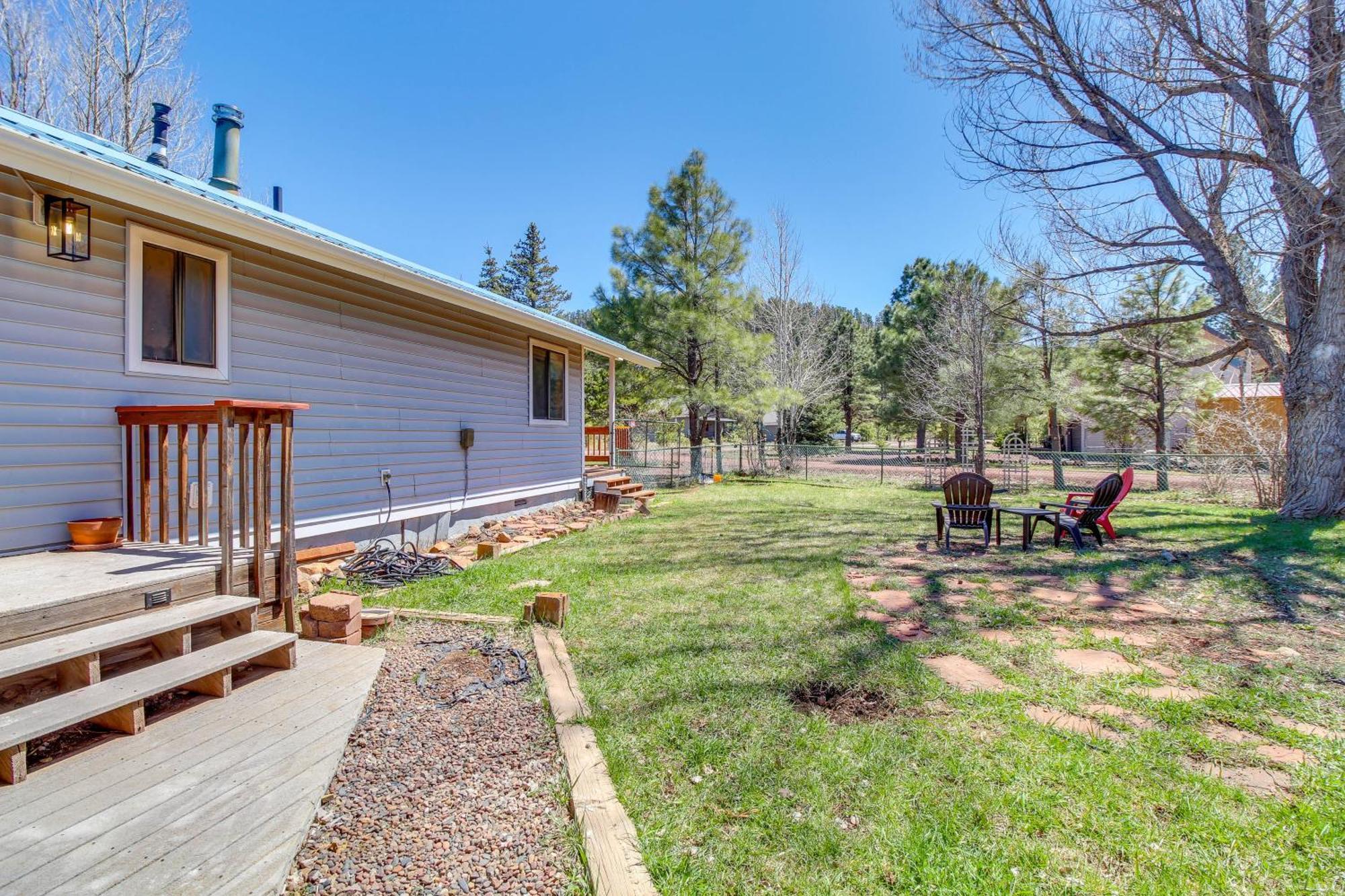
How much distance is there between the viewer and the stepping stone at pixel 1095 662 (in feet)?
10.4

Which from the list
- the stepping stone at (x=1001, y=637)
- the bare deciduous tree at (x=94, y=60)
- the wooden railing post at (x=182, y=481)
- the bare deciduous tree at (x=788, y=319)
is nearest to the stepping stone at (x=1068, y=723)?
the stepping stone at (x=1001, y=637)

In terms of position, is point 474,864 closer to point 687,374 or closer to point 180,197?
point 180,197

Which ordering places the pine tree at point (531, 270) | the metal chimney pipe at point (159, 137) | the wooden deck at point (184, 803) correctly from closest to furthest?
the wooden deck at point (184, 803), the metal chimney pipe at point (159, 137), the pine tree at point (531, 270)

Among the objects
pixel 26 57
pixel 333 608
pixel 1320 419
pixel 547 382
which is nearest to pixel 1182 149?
pixel 1320 419

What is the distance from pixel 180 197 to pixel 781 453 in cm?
1500

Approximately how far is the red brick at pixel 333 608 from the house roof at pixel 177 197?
8.52ft

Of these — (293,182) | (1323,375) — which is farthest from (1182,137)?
(293,182)

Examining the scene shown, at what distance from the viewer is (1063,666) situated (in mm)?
3215

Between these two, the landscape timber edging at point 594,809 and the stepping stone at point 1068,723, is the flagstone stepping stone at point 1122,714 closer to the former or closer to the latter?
the stepping stone at point 1068,723

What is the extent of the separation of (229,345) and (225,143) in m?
2.57

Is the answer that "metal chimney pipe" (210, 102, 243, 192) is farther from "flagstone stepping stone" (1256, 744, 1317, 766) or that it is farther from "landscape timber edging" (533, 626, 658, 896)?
"flagstone stepping stone" (1256, 744, 1317, 766)

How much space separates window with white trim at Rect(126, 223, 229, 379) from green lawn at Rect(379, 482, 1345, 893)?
235cm

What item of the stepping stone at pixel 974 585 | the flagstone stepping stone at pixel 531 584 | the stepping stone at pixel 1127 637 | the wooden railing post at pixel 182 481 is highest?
the wooden railing post at pixel 182 481

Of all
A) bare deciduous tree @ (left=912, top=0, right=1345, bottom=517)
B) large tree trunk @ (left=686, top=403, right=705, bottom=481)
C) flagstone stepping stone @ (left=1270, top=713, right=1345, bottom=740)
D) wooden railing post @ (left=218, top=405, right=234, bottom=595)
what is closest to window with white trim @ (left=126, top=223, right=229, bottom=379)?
wooden railing post @ (left=218, top=405, right=234, bottom=595)
